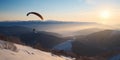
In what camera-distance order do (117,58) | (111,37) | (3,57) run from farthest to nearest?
(111,37), (117,58), (3,57)

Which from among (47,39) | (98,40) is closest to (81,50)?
(98,40)

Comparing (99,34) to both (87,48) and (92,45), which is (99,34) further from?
(87,48)

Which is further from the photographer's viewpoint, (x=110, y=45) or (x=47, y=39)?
(x=47, y=39)

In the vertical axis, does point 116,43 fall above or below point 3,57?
below

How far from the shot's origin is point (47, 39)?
167750 mm

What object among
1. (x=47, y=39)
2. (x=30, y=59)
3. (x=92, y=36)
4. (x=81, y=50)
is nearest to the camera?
(x=30, y=59)

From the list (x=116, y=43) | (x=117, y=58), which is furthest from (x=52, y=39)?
(x=117, y=58)

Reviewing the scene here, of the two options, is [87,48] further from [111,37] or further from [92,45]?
[111,37]

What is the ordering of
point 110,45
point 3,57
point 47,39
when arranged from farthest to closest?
point 47,39
point 110,45
point 3,57

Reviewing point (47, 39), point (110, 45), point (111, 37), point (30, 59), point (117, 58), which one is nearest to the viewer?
point (30, 59)

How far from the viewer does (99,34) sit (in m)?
154

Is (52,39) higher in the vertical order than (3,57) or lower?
lower

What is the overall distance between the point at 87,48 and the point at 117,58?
46056 millimetres

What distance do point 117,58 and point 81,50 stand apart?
130 feet
